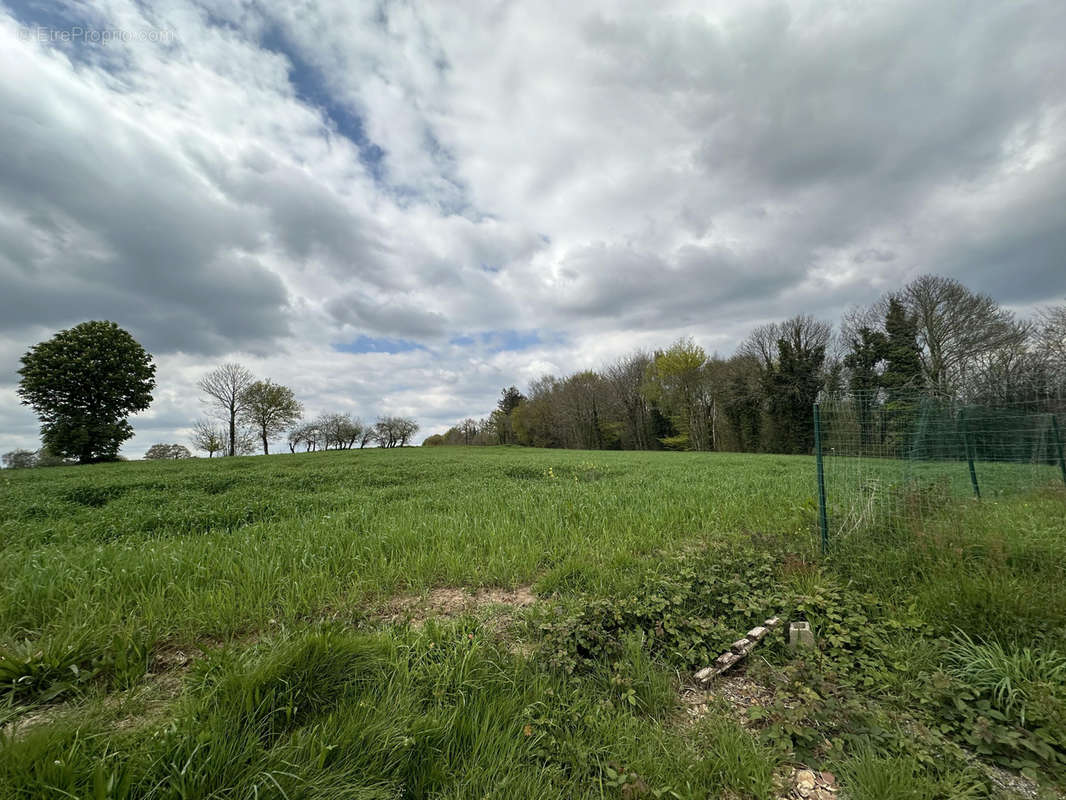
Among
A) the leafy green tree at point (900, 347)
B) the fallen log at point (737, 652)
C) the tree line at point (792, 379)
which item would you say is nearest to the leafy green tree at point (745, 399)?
the tree line at point (792, 379)

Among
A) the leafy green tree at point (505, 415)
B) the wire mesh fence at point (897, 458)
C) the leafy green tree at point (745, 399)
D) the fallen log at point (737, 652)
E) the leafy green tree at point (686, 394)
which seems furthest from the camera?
the leafy green tree at point (505, 415)

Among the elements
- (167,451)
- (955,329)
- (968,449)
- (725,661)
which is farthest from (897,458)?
(167,451)

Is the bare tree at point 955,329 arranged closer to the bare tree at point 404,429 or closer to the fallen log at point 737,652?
the fallen log at point 737,652

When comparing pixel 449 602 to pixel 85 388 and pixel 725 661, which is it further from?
pixel 85 388

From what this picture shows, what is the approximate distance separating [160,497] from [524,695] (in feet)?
38.6

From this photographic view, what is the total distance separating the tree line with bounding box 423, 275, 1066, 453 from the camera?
2033 centimetres

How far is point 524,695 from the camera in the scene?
2352 mm

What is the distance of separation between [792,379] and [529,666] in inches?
1369

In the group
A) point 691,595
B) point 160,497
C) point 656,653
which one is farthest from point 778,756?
point 160,497

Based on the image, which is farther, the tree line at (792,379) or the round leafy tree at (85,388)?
the round leafy tree at (85,388)

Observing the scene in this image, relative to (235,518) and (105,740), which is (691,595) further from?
(235,518)

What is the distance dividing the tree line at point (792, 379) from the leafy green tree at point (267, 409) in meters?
27.4

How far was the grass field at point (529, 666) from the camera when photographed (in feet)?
5.86

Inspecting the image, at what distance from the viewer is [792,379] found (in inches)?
1208
